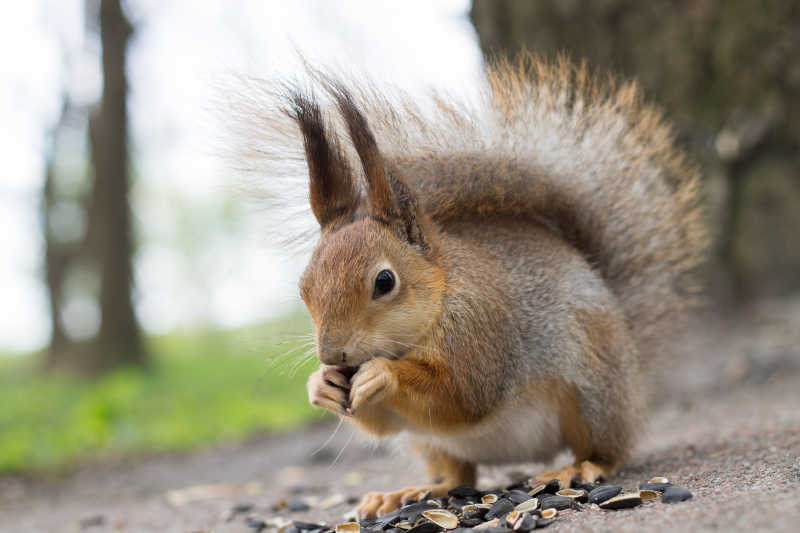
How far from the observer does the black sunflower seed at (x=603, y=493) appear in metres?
1.78

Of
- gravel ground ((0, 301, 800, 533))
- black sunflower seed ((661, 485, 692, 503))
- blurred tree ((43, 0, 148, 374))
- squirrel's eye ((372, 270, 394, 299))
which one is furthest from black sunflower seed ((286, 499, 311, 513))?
Result: blurred tree ((43, 0, 148, 374))

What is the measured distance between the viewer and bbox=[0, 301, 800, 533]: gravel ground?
155cm

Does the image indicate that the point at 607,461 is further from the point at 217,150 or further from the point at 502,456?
the point at 217,150

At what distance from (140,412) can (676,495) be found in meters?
5.18

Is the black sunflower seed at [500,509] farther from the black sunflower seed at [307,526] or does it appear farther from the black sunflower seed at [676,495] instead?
the black sunflower seed at [307,526]

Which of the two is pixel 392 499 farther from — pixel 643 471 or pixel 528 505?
pixel 643 471

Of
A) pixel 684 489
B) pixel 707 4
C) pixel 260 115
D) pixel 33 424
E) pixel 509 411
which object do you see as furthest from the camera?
pixel 33 424

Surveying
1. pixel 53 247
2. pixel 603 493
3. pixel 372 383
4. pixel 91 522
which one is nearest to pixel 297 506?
pixel 91 522

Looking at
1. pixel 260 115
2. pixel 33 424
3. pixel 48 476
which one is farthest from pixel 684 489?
pixel 33 424

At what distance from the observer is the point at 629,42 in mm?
4539

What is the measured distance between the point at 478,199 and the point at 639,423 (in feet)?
2.82

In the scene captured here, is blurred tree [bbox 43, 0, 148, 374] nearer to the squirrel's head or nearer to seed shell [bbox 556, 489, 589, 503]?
the squirrel's head

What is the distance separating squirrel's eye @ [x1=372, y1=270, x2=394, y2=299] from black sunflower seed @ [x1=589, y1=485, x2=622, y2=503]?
2.38 feet

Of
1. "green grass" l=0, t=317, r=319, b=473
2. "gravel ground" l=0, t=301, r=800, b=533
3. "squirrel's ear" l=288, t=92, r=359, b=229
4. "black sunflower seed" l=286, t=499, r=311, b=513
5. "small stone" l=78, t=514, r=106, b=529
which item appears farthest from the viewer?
"green grass" l=0, t=317, r=319, b=473
